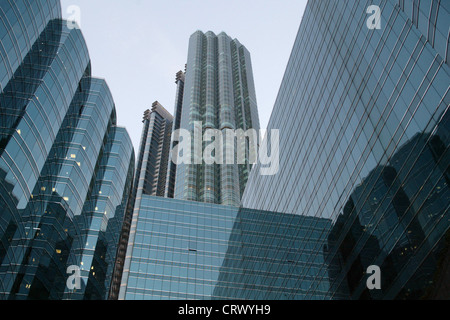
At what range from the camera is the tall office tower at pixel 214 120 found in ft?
459

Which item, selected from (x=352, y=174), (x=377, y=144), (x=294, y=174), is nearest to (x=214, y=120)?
(x=294, y=174)

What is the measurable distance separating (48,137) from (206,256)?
150ft

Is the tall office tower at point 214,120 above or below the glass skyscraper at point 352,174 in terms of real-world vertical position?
above

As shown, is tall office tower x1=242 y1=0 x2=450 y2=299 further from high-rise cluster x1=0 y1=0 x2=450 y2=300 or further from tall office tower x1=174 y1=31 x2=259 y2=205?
tall office tower x1=174 y1=31 x2=259 y2=205

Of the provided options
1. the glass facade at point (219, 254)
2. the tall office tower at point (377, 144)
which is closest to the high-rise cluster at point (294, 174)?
the tall office tower at point (377, 144)

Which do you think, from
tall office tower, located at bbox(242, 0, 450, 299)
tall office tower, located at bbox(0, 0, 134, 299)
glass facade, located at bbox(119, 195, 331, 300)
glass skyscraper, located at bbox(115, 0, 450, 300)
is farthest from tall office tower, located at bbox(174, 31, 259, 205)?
tall office tower, located at bbox(242, 0, 450, 299)

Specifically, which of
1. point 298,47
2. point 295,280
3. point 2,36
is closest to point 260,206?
point 295,280

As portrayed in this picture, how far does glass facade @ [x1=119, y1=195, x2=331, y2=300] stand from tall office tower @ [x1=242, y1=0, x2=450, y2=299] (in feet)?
8.78

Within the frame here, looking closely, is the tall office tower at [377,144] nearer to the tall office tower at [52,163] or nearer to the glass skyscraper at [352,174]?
the glass skyscraper at [352,174]

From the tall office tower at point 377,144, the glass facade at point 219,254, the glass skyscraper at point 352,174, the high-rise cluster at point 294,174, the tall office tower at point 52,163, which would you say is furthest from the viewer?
the glass facade at point 219,254

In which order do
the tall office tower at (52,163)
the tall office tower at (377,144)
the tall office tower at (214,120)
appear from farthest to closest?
1. the tall office tower at (214,120)
2. the tall office tower at (52,163)
3. the tall office tower at (377,144)

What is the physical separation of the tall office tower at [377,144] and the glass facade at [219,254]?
268 cm

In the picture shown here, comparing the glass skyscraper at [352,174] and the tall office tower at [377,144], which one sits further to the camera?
the glass skyscraper at [352,174]

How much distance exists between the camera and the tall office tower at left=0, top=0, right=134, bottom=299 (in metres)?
37.4
